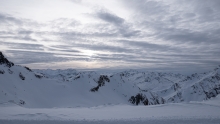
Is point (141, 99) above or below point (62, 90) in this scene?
below

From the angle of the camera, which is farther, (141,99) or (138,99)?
(141,99)

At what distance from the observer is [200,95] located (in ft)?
649

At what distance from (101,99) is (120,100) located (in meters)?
7.16

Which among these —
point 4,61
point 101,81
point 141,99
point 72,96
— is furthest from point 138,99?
point 4,61

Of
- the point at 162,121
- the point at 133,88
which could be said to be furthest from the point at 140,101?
the point at 162,121

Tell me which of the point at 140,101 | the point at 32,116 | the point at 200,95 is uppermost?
the point at 32,116

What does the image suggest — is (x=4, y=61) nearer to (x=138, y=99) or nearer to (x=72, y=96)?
(x=72, y=96)

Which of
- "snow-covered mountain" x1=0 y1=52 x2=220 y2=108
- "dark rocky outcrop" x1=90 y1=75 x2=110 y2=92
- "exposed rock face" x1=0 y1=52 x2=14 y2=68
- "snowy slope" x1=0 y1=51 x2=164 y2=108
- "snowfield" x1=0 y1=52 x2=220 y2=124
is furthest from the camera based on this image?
"dark rocky outcrop" x1=90 y1=75 x2=110 y2=92

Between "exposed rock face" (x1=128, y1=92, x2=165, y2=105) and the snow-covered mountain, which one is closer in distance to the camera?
the snow-covered mountain

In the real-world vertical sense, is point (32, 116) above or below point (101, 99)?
above

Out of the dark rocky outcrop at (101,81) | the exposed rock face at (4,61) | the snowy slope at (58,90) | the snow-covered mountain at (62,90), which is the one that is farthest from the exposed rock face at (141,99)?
the exposed rock face at (4,61)

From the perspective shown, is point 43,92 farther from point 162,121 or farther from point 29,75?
point 162,121

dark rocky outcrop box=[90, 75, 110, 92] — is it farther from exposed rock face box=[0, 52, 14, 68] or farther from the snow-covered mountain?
exposed rock face box=[0, 52, 14, 68]

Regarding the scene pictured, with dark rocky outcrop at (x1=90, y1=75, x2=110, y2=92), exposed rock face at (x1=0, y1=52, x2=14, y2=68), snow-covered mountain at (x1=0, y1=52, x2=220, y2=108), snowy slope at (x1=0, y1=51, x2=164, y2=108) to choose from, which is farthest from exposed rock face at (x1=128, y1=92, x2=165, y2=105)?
exposed rock face at (x1=0, y1=52, x2=14, y2=68)
